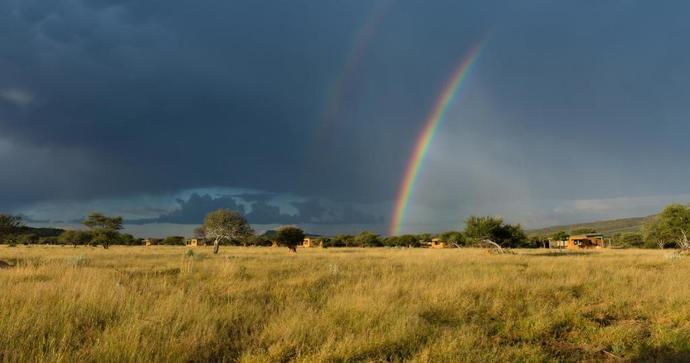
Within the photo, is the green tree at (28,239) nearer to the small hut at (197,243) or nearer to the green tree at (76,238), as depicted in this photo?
the green tree at (76,238)

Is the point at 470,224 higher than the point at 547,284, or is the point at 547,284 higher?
the point at 470,224

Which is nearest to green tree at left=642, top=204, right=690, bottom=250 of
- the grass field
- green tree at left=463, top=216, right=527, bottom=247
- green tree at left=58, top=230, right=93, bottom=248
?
green tree at left=463, top=216, right=527, bottom=247

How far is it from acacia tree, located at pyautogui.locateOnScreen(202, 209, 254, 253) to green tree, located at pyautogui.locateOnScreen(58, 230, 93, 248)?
32.5m

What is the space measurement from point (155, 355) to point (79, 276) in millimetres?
6640

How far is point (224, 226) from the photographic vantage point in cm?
5097

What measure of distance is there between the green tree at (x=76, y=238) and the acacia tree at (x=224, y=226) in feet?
107

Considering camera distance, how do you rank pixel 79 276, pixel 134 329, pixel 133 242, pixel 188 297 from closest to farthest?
pixel 134 329, pixel 188 297, pixel 79 276, pixel 133 242

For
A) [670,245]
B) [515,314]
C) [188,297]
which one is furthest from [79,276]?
[670,245]

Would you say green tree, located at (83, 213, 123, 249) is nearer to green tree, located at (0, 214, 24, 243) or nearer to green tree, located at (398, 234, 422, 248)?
green tree, located at (0, 214, 24, 243)

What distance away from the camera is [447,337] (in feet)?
19.8

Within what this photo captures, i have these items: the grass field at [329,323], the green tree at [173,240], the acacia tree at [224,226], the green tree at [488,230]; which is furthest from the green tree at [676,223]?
the green tree at [173,240]

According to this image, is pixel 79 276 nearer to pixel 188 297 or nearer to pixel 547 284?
pixel 188 297

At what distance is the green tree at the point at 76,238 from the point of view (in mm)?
74425

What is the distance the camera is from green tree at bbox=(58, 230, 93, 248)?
244ft
